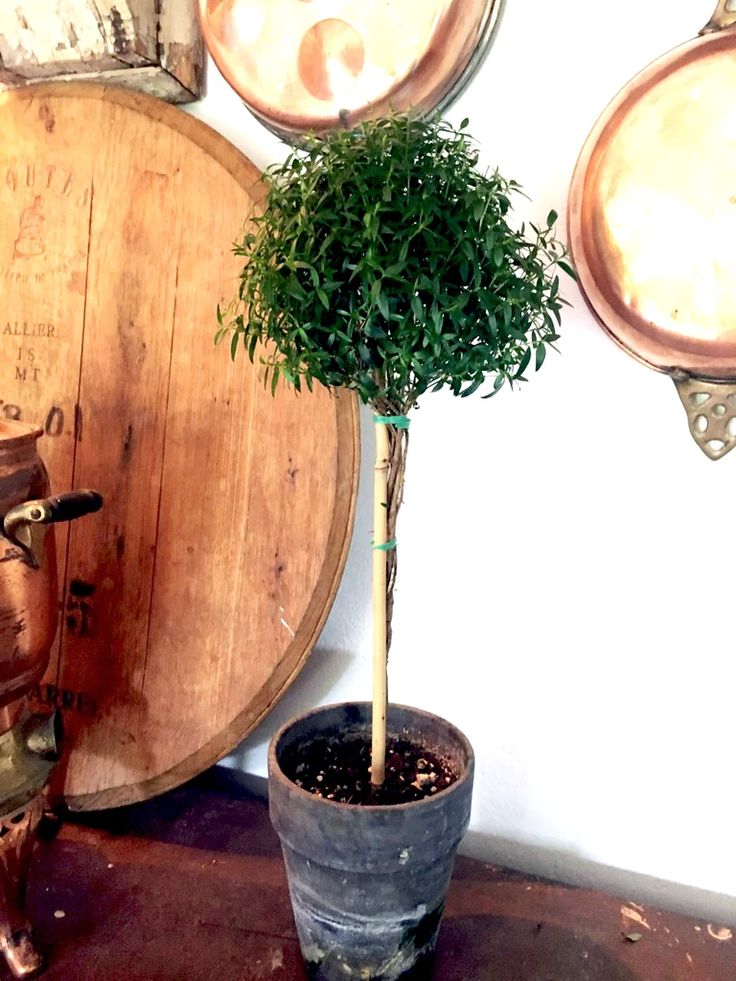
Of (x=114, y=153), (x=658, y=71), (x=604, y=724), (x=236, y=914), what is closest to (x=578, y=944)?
(x=604, y=724)

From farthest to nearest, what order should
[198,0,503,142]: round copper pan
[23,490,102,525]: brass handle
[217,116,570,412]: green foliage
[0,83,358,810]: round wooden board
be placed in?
[0,83,358,810]: round wooden board → [198,0,503,142]: round copper pan → [23,490,102,525]: brass handle → [217,116,570,412]: green foliage

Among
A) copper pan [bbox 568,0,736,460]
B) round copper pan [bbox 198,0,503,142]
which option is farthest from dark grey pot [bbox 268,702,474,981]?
round copper pan [bbox 198,0,503,142]

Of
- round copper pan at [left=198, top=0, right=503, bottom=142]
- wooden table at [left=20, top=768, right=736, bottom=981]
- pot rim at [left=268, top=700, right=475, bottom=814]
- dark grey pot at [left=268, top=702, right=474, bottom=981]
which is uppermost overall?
round copper pan at [left=198, top=0, right=503, bottom=142]

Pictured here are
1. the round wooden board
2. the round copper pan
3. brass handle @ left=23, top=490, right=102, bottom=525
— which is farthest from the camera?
the round wooden board

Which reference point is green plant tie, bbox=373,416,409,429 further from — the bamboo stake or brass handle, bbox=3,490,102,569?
brass handle, bbox=3,490,102,569

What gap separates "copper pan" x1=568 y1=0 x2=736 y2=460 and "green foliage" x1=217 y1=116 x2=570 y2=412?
0.21m

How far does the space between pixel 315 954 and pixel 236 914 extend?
0.55 ft

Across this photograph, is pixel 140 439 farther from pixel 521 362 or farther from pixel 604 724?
pixel 604 724

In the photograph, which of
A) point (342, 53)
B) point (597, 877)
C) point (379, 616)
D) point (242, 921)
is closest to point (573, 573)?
point (379, 616)

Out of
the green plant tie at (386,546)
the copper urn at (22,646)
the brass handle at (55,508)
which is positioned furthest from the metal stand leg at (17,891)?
the green plant tie at (386,546)

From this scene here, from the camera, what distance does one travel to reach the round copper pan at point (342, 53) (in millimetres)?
874

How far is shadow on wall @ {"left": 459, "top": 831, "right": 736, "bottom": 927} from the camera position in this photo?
936 mm

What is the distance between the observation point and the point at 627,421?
0.90 metres

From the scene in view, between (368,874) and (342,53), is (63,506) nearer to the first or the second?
(368,874)
